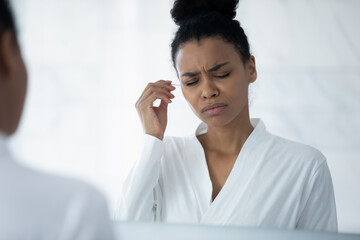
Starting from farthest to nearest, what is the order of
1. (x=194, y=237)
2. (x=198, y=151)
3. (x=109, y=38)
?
(x=109, y=38) < (x=198, y=151) < (x=194, y=237)

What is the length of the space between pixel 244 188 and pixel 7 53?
Result: 0.60 m

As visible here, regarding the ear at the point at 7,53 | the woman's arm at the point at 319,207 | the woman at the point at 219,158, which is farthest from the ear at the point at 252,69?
the ear at the point at 7,53

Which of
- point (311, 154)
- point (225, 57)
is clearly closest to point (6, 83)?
point (225, 57)

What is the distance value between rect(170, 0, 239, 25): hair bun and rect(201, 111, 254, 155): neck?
233 mm

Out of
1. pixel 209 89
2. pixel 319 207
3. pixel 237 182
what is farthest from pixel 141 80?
pixel 319 207

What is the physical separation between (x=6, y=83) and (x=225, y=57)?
54 centimetres

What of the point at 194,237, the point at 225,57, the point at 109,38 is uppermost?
the point at 109,38

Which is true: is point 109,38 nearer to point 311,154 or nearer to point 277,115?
point 277,115

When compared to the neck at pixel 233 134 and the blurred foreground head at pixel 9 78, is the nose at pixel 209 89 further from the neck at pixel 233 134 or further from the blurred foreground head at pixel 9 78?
the blurred foreground head at pixel 9 78

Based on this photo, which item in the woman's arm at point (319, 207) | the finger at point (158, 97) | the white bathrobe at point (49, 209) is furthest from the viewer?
the finger at point (158, 97)

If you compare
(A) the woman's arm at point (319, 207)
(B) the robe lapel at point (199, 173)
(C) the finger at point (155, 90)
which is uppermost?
(C) the finger at point (155, 90)

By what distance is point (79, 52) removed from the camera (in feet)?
3.38

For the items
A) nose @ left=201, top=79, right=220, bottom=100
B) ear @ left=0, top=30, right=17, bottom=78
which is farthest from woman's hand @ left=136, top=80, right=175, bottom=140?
ear @ left=0, top=30, right=17, bottom=78

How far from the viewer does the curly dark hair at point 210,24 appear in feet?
2.71
